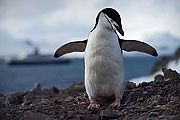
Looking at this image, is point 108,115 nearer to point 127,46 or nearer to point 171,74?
point 127,46

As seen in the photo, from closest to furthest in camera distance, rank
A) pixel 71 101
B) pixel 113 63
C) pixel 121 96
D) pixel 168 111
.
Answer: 1. pixel 168 111
2. pixel 113 63
3. pixel 121 96
4. pixel 71 101

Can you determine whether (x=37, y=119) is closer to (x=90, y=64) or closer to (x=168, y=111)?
(x=90, y=64)

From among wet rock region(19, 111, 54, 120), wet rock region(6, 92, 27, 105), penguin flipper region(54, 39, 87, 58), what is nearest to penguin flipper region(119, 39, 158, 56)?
penguin flipper region(54, 39, 87, 58)

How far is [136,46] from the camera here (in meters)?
4.45

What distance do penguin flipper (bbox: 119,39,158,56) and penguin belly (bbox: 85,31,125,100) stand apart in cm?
56

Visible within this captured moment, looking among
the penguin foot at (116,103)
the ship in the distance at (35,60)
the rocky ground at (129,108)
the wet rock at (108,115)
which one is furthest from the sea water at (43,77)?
the wet rock at (108,115)

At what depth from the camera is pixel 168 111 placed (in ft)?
10.2

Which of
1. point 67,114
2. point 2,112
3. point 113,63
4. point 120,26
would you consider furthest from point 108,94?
point 2,112

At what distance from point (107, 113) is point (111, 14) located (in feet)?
4.18

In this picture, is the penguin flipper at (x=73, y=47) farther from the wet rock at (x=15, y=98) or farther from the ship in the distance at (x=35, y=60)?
the ship in the distance at (x=35, y=60)

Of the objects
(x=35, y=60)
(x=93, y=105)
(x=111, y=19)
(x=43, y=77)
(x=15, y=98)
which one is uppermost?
(x=35, y=60)

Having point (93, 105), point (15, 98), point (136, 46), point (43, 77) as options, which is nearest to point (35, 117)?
point (93, 105)

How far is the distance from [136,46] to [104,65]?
0.98m

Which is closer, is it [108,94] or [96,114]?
[96,114]
